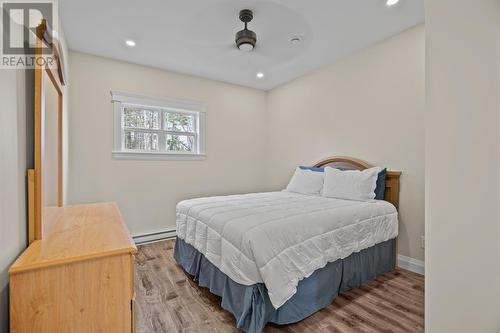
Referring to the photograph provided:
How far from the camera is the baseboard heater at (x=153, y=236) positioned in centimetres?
335

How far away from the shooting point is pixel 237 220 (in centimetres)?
179

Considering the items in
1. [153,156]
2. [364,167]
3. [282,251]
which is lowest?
[282,251]

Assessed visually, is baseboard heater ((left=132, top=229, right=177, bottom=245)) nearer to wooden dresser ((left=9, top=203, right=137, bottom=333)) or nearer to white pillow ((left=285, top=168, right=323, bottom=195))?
white pillow ((left=285, top=168, right=323, bottom=195))

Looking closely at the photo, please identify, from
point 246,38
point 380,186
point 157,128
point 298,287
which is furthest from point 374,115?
point 157,128

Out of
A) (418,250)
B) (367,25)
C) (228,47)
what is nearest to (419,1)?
(367,25)

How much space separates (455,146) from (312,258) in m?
1.25

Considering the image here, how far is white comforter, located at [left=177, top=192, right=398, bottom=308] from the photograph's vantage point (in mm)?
1525

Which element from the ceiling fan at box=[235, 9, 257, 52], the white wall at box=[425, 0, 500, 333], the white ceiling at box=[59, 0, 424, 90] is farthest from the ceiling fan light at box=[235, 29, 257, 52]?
the white wall at box=[425, 0, 500, 333]

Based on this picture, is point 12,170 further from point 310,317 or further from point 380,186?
point 380,186

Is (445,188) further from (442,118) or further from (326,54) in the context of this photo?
(326,54)

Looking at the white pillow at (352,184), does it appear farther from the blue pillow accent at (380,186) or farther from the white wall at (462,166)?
the white wall at (462,166)

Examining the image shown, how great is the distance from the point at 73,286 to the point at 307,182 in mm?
2809

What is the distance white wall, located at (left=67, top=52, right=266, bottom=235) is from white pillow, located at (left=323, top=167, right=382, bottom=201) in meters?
1.87

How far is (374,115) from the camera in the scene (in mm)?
2914
